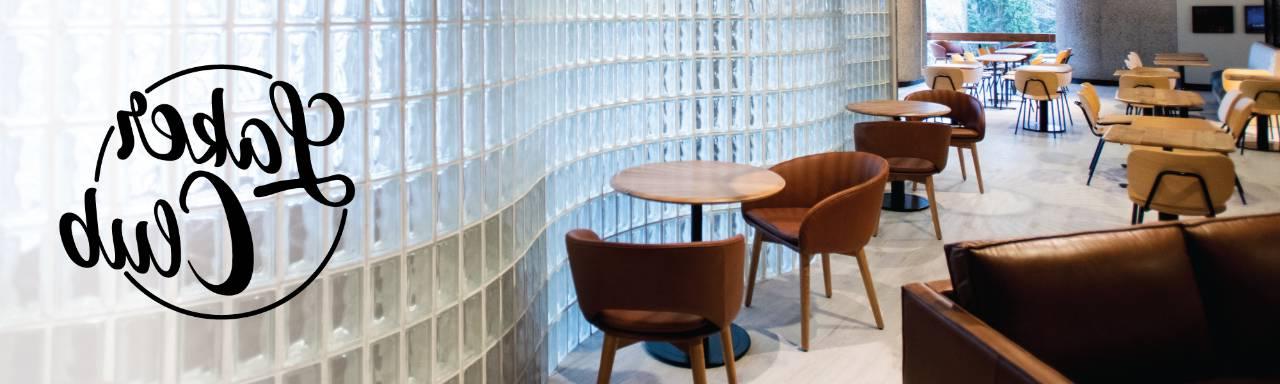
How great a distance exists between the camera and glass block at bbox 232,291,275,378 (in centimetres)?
179

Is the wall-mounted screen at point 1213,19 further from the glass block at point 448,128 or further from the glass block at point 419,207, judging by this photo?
the glass block at point 419,207

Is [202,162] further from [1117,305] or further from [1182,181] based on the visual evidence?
[1182,181]

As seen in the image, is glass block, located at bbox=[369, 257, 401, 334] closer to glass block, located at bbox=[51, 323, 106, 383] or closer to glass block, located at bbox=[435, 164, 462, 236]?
glass block, located at bbox=[435, 164, 462, 236]

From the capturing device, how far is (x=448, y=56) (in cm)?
222

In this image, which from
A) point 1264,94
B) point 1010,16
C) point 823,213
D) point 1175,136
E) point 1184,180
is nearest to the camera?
point 823,213

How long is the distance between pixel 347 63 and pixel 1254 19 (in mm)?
16534

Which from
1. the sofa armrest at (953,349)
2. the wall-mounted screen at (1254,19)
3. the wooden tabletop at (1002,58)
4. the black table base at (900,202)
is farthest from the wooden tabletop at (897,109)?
the wall-mounted screen at (1254,19)

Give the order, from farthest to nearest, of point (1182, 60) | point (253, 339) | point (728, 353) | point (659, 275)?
point (1182, 60) → point (728, 353) → point (659, 275) → point (253, 339)

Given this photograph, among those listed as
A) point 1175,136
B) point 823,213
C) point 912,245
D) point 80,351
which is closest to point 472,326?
point 80,351

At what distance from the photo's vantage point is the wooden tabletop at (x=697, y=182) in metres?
3.13

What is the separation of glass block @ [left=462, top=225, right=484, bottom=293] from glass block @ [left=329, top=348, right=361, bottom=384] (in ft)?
1.40

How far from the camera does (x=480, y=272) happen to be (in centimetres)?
251

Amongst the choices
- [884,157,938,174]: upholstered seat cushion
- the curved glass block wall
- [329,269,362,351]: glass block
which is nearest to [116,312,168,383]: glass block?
the curved glass block wall

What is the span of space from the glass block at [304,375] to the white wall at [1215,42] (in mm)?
16444
